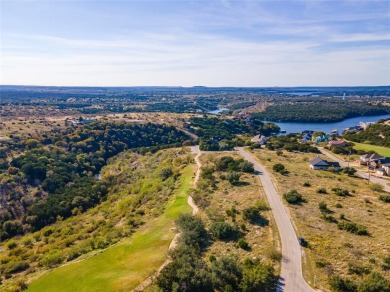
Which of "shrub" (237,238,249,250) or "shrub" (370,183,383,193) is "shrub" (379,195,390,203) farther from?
"shrub" (237,238,249,250)

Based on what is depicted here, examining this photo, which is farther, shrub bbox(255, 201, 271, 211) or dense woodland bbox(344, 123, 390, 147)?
dense woodland bbox(344, 123, 390, 147)

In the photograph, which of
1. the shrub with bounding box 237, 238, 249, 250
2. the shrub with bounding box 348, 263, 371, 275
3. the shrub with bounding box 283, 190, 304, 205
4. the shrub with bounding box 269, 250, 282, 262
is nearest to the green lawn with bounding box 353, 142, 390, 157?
the shrub with bounding box 283, 190, 304, 205

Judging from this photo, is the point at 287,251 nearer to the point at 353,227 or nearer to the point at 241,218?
the point at 241,218

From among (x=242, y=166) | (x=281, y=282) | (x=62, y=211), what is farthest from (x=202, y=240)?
(x=62, y=211)

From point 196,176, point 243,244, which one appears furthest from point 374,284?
point 196,176

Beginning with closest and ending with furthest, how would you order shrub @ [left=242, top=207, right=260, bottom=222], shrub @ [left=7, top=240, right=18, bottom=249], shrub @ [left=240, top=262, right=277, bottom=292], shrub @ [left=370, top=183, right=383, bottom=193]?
shrub @ [left=240, top=262, right=277, bottom=292], shrub @ [left=242, top=207, right=260, bottom=222], shrub @ [left=7, top=240, right=18, bottom=249], shrub @ [left=370, top=183, right=383, bottom=193]
